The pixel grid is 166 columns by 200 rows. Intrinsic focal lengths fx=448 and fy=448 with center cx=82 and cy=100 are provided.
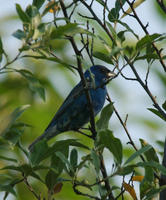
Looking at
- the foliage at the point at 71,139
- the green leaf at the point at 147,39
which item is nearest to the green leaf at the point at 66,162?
the foliage at the point at 71,139

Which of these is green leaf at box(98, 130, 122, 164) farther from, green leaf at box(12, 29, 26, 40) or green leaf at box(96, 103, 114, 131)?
green leaf at box(12, 29, 26, 40)

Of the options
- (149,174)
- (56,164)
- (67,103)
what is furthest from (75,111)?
(56,164)

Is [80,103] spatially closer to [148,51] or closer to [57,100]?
[57,100]

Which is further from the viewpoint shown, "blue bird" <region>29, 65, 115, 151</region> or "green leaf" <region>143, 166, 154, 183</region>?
"blue bird" <region>29, 65, 115, 151</region>

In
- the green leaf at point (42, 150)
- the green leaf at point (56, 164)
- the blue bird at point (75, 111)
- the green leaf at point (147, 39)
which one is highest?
the green leaf at point (147, 39)

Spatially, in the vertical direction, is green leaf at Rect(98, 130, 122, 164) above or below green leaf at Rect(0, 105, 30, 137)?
below

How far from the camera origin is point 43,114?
4375 mm

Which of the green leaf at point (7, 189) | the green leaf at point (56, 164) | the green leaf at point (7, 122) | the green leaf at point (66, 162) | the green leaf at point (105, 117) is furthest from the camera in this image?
the green leaf at point (105, 117)

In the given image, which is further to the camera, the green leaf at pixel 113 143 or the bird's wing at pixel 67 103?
the bird's wing at pixel 67 103

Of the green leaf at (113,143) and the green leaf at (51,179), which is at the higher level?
the green leaf at (113,143)

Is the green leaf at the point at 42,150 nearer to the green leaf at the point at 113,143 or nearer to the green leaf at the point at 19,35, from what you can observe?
the green leaf at the point at 113,143

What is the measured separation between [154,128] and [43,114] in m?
1.27

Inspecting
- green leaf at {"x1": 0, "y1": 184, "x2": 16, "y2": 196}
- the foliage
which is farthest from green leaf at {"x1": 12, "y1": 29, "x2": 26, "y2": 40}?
green leaf at {"x1": 0, "y1": 184, "x2": 16, "y2": 196}

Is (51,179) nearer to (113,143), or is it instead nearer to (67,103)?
(113,143)
